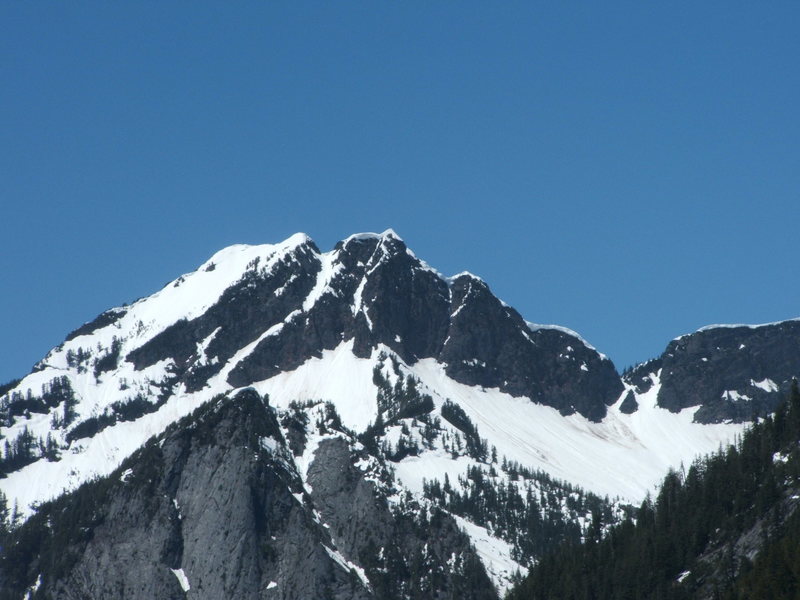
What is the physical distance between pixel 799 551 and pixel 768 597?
25.4ft

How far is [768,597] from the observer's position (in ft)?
646

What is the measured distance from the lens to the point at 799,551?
655ft
